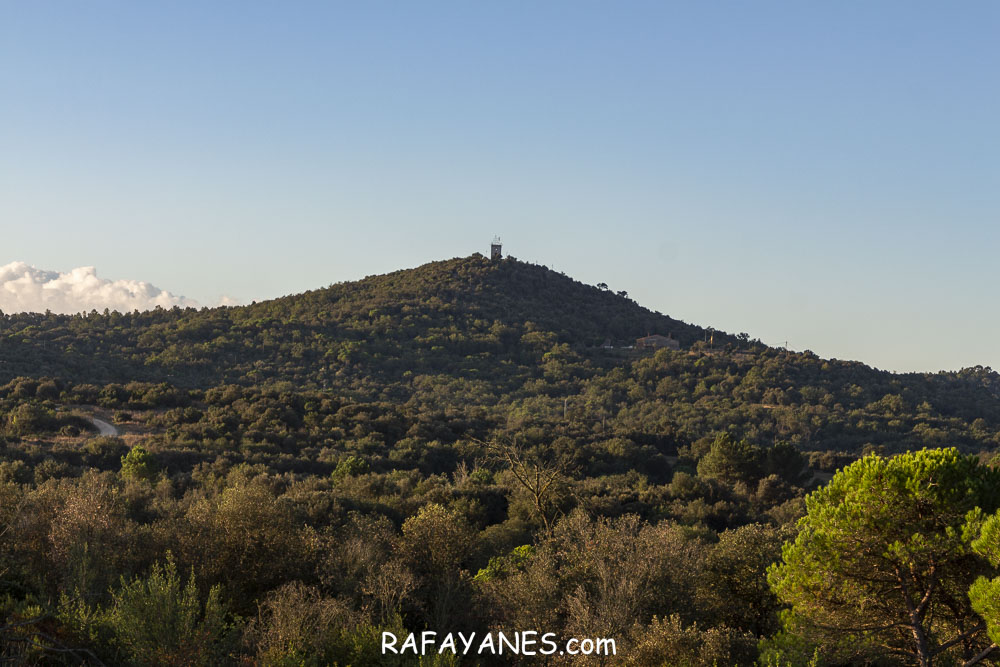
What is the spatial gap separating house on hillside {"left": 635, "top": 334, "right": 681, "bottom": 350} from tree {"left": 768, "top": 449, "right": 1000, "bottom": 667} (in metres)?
108

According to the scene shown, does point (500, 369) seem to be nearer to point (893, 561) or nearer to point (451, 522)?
point (451, 522)

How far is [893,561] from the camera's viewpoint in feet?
41.3

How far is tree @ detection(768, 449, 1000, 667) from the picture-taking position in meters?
12.2

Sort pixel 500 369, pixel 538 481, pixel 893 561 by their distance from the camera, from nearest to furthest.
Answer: pixel 893 561 → pixel 538 481 → pixel 500 369

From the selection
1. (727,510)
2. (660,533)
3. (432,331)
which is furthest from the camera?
(432,331)

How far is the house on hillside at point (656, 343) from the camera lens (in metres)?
121

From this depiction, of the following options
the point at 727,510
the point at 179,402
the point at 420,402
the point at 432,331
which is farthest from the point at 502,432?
the point at 432,331

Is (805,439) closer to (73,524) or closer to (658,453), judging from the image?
(658,453)

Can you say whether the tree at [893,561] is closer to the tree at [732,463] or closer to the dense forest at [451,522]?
the dense forest at [451,522]

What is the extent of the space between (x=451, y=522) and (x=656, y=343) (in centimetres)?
10873

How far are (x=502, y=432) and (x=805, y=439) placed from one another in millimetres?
41262

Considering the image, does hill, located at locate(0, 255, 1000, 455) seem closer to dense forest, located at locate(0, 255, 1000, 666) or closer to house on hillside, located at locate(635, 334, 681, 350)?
dense forest, located at locate(0, 255, 1000, 666)

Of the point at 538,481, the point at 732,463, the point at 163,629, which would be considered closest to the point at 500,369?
the point at 732,463

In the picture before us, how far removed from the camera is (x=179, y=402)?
51500 millimetres
